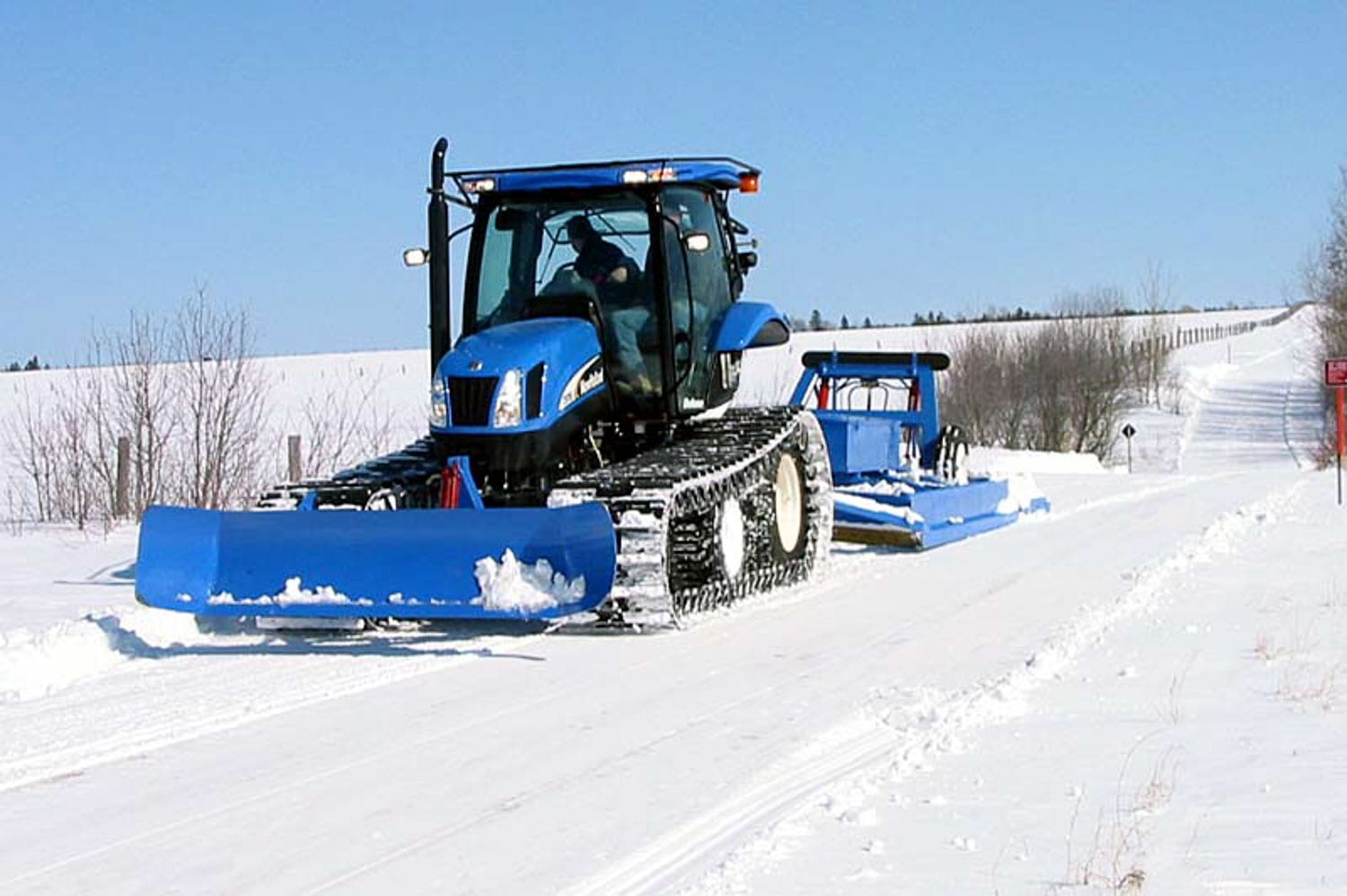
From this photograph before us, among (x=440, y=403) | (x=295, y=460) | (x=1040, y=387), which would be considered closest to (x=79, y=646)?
(x=440, y=403)

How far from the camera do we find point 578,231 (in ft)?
35.6

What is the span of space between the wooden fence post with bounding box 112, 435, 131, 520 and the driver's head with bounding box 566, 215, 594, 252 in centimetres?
848

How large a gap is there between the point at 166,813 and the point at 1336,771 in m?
3.67

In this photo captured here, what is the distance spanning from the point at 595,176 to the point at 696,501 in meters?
2.40

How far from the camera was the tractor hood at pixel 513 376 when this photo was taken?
9703mm

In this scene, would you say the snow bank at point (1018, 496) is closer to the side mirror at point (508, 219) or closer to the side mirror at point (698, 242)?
the side mirror at point (698, 242)

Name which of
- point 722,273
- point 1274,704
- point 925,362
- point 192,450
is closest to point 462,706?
point 1274,704

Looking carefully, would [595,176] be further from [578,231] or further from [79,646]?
[79,646]

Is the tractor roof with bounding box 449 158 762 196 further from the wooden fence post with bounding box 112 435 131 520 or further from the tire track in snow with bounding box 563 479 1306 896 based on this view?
the wooden fence post with bounding box 112 435 131 520

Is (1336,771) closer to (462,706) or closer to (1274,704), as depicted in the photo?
(1274,704)

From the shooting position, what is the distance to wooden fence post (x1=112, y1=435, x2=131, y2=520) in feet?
57.8

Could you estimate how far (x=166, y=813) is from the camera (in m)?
5.40

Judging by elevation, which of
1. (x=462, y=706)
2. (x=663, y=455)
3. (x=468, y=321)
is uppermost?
(x=468, y=321)

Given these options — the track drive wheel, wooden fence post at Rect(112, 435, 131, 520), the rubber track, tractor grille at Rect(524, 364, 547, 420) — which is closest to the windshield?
tractor grille at Rect(524, 364, 547, 420)
